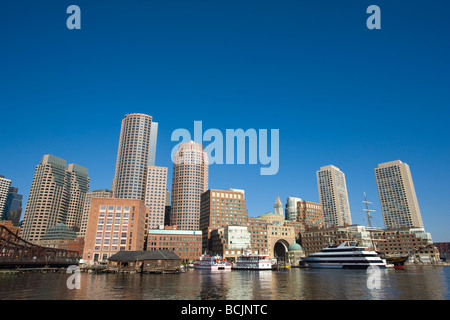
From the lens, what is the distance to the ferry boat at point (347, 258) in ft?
400

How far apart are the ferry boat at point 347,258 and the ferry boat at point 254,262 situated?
24442 millimetres

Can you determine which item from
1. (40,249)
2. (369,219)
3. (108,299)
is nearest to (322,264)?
(369,219)

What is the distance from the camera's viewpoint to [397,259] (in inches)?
5719

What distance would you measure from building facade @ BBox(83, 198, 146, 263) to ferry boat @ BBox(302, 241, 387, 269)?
88.9 metres

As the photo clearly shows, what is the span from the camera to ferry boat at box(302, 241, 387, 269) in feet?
400

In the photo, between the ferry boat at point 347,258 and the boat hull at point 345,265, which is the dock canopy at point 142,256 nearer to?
the boat hull at point 345,265

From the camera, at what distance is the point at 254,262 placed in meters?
→ 133

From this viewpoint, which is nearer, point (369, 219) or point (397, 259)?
point (397, 259)

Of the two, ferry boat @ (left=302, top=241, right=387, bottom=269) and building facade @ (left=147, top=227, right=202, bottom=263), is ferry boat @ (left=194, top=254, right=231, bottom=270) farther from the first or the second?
building facade @ (left=147, top=227, right=202, bottom=263)

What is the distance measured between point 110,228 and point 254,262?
227ft

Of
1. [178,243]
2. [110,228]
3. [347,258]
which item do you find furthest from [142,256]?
[347,258]
